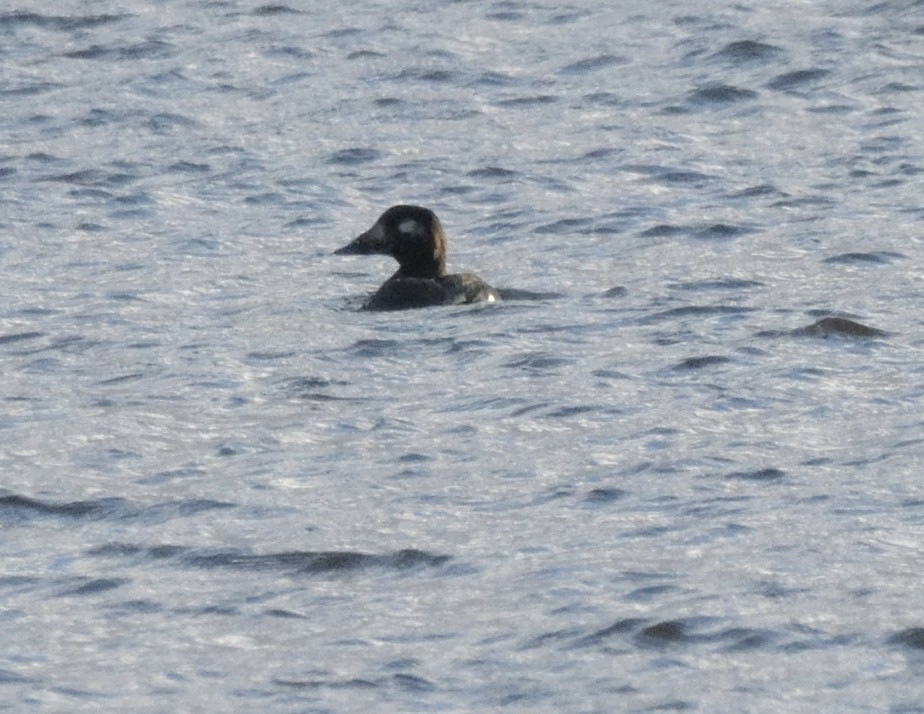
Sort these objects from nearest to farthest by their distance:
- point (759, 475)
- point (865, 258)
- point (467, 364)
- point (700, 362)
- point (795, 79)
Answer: point (759, 475) < point (700, 362) < point (467, 364) < point (865, 258) < point (795, 79)

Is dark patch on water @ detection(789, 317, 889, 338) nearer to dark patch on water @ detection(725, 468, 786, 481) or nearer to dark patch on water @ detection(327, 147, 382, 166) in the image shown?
dark patch on water @ detection(725, 468, 786, 481)

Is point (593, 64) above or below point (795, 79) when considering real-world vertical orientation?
above

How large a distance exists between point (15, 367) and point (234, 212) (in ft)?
11.8

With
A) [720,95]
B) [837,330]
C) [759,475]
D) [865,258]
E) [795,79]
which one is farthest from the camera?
[795,79]

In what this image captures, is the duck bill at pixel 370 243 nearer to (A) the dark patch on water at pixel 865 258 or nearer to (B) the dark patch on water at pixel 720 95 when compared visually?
(A) the dark patch on water at pixel 865 258

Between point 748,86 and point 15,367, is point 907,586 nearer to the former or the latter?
point 15,367

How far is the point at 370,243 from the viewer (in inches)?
510

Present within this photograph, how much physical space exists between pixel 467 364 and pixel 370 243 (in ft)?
6.85

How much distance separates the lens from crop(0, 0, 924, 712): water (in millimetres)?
7320

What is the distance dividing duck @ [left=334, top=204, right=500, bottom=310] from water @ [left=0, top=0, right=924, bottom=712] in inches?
5.8

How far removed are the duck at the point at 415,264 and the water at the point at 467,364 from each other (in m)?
0.15

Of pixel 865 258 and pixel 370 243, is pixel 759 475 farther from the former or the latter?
pixel 370 243

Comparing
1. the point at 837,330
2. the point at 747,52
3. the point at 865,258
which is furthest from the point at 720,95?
the point at 837,330

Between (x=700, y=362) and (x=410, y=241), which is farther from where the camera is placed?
(x=410, y=241)
